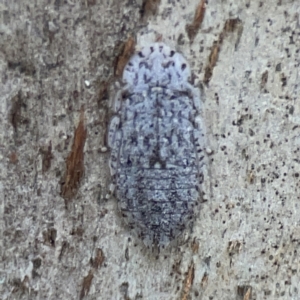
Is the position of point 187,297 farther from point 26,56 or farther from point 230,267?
point 26,56

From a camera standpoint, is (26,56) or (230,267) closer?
(26,56)

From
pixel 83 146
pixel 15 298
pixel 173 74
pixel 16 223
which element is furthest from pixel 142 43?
pixel 15 298

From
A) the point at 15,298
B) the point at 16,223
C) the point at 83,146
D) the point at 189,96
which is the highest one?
the point at 189,96
